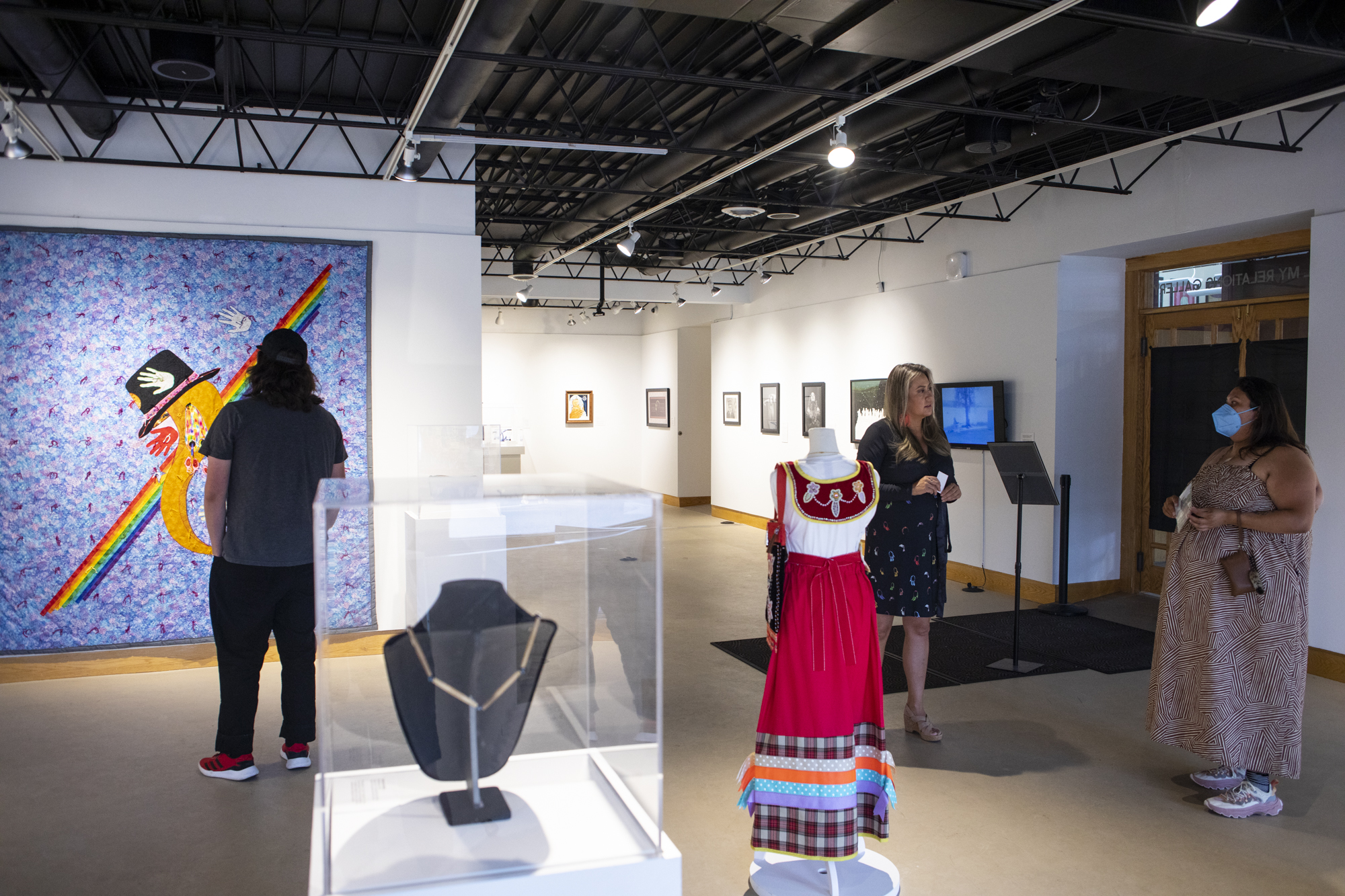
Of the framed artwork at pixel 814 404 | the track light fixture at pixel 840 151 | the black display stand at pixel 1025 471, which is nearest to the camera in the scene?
the track light fixture at pixel 840 151

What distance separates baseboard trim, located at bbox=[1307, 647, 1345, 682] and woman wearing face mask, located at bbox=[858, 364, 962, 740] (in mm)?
2830

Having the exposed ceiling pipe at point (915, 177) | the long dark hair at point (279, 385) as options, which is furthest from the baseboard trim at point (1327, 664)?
the long dark hair at point (279, 385)

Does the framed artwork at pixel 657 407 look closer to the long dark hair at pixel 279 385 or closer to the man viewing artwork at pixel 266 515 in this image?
the man viewing artwork at pixel 266 515

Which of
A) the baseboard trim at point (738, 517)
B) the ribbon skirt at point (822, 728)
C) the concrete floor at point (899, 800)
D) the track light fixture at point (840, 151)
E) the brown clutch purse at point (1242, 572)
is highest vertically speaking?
the track light fixture at point (840, 151)

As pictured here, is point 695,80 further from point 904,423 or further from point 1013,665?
point 1013,665

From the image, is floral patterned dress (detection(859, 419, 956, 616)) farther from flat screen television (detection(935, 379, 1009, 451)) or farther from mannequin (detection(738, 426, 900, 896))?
flat screen television (detection(935, 379, 1009, 451))

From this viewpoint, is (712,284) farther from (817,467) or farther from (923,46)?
(817,467)

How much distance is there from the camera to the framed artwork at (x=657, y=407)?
14.7m

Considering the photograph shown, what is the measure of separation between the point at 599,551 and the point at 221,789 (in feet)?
9.25

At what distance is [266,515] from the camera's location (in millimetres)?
3471

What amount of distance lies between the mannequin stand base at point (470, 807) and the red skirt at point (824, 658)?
1285mm

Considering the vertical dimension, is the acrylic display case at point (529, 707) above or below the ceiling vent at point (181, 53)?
below

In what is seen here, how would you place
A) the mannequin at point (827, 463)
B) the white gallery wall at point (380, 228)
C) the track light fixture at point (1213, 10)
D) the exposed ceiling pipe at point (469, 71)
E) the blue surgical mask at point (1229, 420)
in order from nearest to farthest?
the mannequin at point (827, 463) < the track light fixture at point (1213, 10) < the blue surgical mask at point (1229, 420) < the exposed ceiling pipe at point (469, 71) < the white gallery wall at point (380, 228)

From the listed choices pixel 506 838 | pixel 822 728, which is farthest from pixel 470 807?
pixel 822 728
